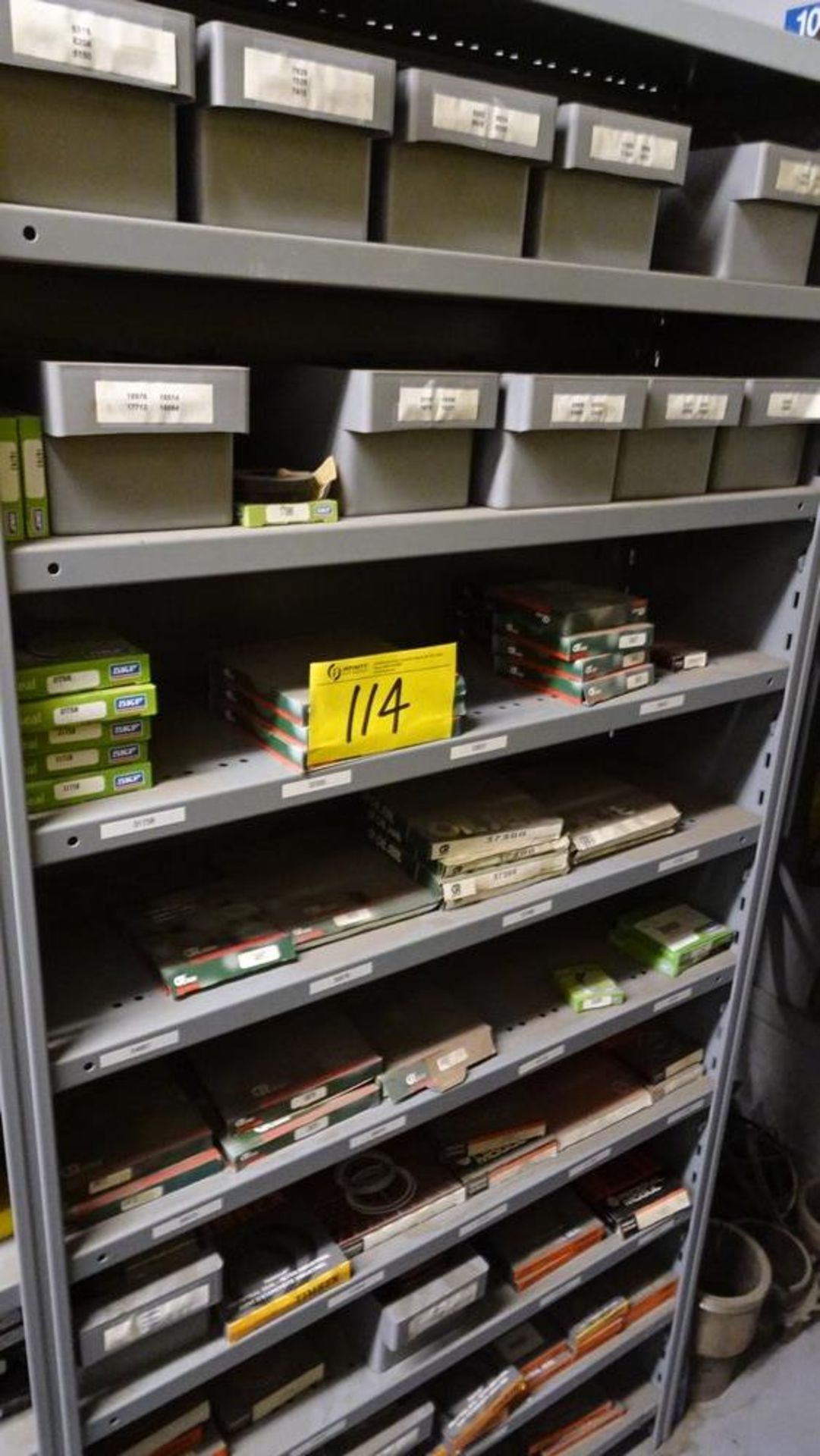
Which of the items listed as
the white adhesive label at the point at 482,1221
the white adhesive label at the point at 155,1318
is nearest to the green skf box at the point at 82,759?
the white adhesive label at the point at 155,1318

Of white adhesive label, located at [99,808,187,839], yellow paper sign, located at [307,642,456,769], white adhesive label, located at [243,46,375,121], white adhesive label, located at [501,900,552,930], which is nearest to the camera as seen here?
white adhesive label, located at [243,46,375,121]

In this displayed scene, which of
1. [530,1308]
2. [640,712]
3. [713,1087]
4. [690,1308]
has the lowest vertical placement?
[690,1308]

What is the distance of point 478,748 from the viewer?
1.14 meters

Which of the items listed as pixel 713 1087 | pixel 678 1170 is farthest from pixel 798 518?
pixel 678 1170

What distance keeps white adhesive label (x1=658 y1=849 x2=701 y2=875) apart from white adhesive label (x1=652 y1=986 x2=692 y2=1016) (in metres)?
0.21

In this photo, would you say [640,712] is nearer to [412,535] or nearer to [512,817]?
[512,817]

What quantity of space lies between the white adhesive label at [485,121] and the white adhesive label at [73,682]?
0.57m

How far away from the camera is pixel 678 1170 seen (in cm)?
177

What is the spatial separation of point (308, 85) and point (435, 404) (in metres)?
0.28

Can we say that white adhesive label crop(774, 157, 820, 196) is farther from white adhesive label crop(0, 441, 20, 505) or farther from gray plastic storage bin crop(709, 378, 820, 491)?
white adhesive label crop(0, 441, 20, 505)

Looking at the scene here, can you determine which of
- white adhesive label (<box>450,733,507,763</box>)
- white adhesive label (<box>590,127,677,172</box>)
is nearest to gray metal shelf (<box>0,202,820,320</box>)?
white adhesive label (<box>590,127,677,172</box>)

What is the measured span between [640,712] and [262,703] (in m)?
0.49

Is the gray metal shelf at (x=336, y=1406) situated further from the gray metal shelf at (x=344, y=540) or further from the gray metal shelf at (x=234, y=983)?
the gray metal shelf at (x=344, y=540)

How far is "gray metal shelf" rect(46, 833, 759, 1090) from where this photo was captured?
1.00m
